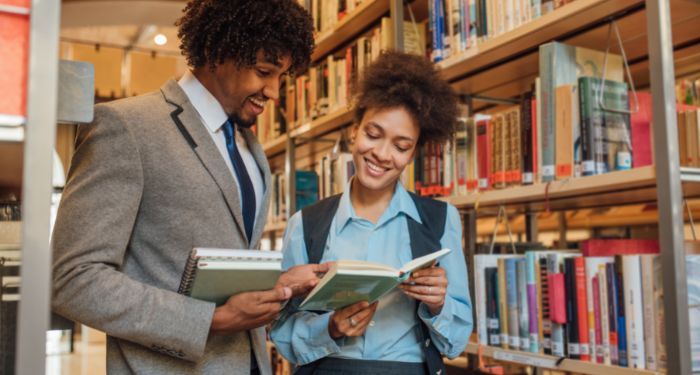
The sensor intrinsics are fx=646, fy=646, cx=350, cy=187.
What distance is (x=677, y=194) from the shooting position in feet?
4.66

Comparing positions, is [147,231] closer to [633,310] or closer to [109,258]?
[109,258]

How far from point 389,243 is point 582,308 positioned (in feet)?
1.95

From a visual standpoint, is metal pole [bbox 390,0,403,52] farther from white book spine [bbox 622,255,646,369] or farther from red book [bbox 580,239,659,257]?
white book spine [bbox 622,255,646,369]

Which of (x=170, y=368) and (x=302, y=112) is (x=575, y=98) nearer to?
(x=170, y=368)

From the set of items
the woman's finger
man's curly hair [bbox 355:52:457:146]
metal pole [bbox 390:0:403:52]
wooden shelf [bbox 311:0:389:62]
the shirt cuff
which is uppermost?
wooden shelf [bbox 311:0:389:62]

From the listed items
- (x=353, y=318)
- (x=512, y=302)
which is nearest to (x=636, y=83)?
(x=512, y=302)

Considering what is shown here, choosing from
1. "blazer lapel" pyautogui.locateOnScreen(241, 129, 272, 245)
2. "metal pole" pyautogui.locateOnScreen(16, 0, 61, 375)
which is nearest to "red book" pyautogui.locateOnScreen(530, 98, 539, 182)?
"blazer lapel" pyautogui.locateOnScreen(241, 129, 272, 245)

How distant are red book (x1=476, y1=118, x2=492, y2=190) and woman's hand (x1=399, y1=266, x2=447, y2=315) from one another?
0.77 metres

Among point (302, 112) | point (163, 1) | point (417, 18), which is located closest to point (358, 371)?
point (417, 18)

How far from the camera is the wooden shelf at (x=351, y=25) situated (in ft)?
8.76

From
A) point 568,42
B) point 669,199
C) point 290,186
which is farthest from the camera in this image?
point 290,186

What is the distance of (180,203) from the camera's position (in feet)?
3.91

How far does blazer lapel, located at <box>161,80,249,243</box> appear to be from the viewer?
124 centimetres

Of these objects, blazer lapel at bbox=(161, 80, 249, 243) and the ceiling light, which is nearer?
blazer lapel at bbox=(161, 80, 249, 243)
